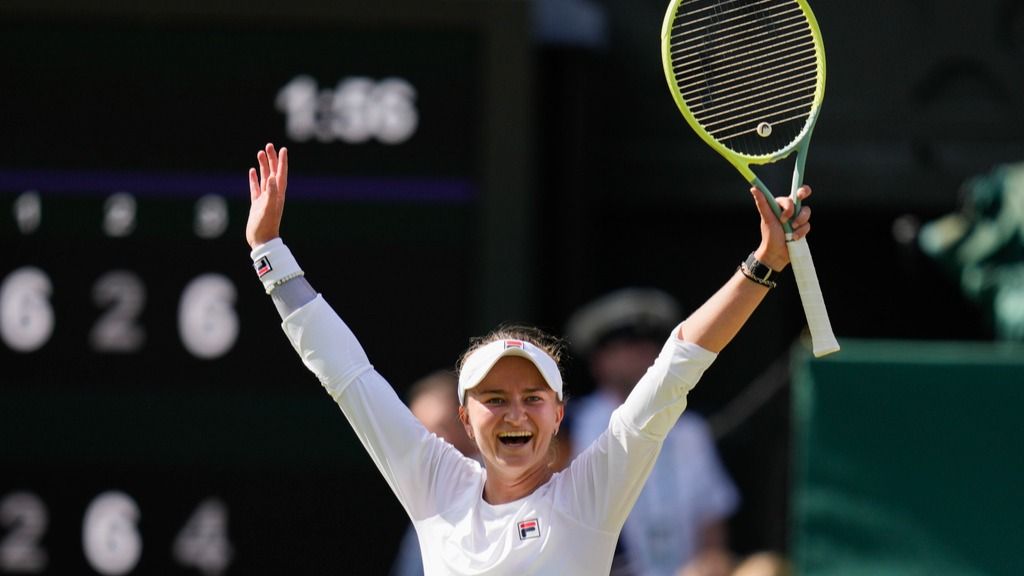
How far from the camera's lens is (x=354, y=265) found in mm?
6301

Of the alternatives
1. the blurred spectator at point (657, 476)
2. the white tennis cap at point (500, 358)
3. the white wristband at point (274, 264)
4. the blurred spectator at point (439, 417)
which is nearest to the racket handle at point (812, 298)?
the white tennis cap at point (500, 358)

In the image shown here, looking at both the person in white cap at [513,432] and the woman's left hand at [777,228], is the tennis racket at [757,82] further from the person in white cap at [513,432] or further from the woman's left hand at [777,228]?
the person in white cap at [513,432]

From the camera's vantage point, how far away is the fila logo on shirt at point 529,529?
3.06m

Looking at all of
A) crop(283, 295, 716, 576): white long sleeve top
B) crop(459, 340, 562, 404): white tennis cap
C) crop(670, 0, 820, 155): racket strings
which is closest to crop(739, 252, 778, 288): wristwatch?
crop(283, 295, 716, 576): white long sleeve top

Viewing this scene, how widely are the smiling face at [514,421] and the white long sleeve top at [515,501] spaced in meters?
0.05

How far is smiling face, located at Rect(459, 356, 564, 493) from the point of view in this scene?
311cm

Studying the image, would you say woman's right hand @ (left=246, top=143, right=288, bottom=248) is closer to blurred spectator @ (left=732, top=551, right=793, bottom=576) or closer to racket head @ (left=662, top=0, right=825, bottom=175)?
racket head @ (left=662, top=0, right=825, bottom=175)

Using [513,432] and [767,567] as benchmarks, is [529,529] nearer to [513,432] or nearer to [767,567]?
[513,432]

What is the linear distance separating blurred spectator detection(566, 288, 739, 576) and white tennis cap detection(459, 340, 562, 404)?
8.27ft

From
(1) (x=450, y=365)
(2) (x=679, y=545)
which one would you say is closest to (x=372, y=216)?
(1) (x=450, y=365)

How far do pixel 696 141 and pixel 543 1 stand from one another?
35.5 inches

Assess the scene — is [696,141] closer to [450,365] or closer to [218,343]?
[450,365]

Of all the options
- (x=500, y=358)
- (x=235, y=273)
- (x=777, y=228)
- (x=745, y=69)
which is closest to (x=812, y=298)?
(x=777, y=228)

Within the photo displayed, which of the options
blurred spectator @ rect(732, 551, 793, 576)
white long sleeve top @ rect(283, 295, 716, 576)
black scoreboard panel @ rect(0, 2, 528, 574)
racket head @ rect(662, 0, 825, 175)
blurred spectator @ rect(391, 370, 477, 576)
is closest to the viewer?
white long sleeve top @ rect(283, 295, 716, 576)
